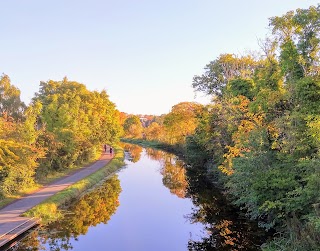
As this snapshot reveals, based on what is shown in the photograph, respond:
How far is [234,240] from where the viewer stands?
18.3 m

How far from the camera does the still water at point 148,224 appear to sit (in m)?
18.0

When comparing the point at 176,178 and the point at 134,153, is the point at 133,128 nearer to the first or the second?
the point at 134,153

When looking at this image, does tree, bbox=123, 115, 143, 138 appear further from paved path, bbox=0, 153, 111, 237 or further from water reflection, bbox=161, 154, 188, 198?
paved path, bbox=0, 153, 111, 237

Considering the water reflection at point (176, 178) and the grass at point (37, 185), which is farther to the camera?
the water reflection at point (176, 178)

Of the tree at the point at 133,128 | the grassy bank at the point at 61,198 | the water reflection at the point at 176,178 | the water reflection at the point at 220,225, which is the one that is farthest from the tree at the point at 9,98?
the tree at the point at 133,128

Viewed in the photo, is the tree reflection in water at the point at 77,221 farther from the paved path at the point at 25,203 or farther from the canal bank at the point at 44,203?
the paved path at the point at 25,203

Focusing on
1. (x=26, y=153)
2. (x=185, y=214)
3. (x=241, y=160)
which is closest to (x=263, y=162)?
(x=241, y=160)

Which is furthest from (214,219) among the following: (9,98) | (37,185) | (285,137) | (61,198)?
(9,98)

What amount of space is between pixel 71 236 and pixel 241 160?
10475 mm

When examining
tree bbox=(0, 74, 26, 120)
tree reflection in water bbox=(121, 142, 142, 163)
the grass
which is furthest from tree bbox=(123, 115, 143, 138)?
the grass

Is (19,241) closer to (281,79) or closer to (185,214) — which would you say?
(185,214)

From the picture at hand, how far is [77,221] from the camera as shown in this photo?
21.6 meters

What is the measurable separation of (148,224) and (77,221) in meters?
4.59

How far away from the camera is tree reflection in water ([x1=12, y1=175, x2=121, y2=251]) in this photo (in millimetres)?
17188
